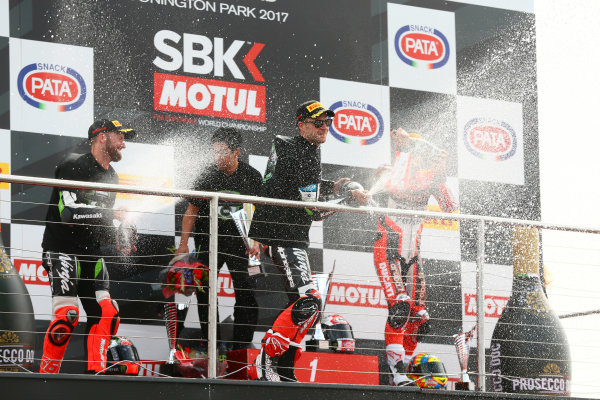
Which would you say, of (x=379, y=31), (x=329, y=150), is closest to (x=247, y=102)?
(x=329, y=150)

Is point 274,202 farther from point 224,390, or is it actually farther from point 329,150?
point 329,150

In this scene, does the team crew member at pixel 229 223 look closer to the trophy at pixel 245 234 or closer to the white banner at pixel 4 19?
the trophy at pixel 245 234

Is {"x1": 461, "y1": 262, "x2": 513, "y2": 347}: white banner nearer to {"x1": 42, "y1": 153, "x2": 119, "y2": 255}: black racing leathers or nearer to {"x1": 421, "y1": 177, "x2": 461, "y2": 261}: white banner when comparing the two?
{"x1": 421, "y1": 177, "x2": 461, "y2": 261}: white banner

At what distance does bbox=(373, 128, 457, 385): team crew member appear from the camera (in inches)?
238

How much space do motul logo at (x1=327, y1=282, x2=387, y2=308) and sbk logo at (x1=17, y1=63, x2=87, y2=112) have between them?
2091 mm

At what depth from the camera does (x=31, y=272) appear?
5949 millimetres

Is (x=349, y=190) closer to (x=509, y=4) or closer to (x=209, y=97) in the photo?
(x=209, y=97)

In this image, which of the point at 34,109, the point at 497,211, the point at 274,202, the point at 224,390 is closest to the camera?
the point at 224,390

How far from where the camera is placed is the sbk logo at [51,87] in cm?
606

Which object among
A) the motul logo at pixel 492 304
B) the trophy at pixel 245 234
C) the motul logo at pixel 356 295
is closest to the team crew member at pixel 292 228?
the trophy at pixel 245 234

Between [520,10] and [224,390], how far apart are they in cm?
450

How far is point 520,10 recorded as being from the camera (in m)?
7.90

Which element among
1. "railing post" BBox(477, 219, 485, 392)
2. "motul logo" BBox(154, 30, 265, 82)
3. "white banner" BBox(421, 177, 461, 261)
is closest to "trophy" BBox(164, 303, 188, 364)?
"motul logo" BBox(154, 30, 265, 82)

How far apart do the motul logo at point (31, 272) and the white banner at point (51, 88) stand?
796 millimetres
